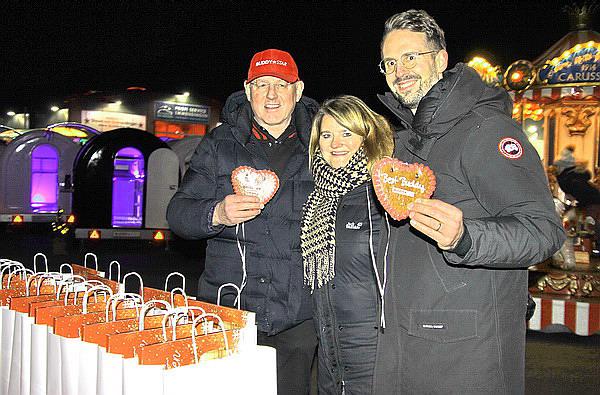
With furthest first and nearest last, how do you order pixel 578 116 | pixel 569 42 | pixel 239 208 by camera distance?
1. pixel 578 116
2. pixel 569 42
3. pixel 239 208

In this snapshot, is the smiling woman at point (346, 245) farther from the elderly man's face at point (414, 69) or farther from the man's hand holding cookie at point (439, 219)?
the man's hand holding cookie at point (439, 219)

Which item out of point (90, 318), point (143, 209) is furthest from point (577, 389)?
point (143, 209)

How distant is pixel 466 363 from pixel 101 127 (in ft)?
108

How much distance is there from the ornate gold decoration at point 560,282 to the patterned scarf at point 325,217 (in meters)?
4.86

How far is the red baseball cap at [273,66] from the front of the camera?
113 inches

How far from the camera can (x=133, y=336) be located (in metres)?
1.94

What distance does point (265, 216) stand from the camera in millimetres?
2852

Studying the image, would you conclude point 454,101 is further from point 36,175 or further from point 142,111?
point 142,111

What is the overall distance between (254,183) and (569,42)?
765 cm

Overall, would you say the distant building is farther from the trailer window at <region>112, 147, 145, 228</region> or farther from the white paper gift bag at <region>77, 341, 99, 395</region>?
the white paper gift bag at <region>77, 341, 99, 395</region>

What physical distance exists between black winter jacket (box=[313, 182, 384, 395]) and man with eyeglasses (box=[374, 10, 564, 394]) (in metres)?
0.37

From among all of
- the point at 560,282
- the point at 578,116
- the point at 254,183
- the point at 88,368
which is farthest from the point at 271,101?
the point at 578,116

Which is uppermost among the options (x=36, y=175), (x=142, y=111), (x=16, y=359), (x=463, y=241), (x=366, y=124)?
(x=142, y=111)

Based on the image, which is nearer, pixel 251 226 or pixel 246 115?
pixel 251 226
